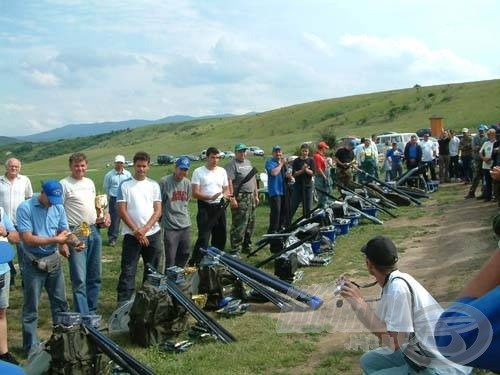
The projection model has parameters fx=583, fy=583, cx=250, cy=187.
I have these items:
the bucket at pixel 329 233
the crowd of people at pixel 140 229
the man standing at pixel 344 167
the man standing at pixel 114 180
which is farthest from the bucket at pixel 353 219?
the man standing at pixel 114 180

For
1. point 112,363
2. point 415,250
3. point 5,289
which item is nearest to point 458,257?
point 415,250

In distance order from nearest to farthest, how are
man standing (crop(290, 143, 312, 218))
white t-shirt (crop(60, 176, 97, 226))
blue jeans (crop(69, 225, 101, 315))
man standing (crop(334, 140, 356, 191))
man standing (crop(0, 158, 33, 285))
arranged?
blue jeans (crop(69, 225, 101, 315)) < white t-shirt (crop(60, 176, 97, 226)) < man standing (crop(0, 158, 33, 285)) < man standing (crop(290, 143, 312, 218)) < man standing (crop(334, 140, 356, 191))

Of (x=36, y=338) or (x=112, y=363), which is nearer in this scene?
(x=112, y=363)

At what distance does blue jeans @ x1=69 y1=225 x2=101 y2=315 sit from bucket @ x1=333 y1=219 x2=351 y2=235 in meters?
5.61

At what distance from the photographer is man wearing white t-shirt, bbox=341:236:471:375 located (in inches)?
129

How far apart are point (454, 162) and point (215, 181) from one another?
44.7 feet

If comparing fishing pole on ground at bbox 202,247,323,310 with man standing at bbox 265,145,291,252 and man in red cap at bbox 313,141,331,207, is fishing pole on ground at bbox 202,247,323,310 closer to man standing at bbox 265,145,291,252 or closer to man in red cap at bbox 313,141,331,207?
man standing at bbox 265,145,291,252

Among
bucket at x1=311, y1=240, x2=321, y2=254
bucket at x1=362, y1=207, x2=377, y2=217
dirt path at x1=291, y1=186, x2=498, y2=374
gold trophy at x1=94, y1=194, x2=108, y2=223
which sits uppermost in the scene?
gold trophy at x1=94, y1=194, x2=108, y2=223

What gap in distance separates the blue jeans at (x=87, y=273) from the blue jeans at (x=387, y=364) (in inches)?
136

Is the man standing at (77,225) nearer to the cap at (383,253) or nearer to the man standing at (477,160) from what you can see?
the cap at (383,253)

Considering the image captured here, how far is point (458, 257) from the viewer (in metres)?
8.73

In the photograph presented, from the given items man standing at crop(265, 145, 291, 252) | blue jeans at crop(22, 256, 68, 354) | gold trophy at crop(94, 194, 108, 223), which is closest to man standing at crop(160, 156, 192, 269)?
gold trophy at crop(94, 194, 108, 223)

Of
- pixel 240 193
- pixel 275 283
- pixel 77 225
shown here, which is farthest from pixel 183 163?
pixel 240 193

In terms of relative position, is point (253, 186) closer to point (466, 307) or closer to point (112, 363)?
point (112, 363)
